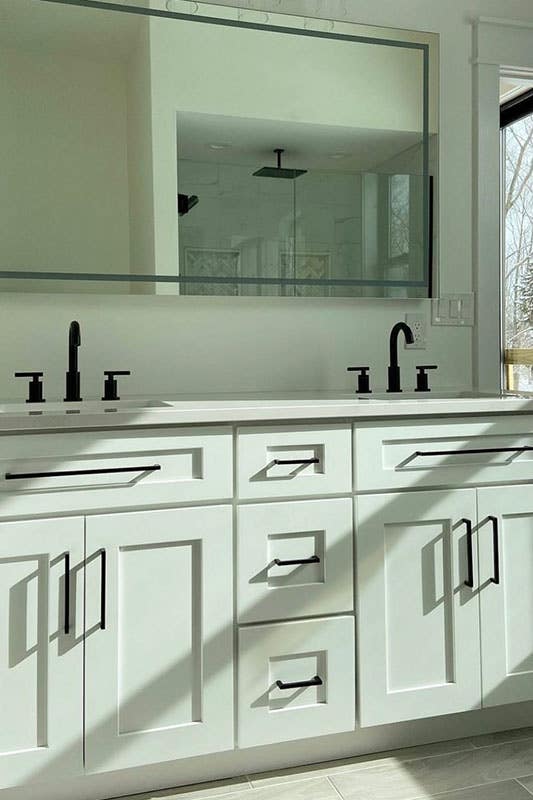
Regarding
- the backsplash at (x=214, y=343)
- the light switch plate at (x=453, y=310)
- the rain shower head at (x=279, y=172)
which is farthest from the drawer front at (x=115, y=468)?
the light switch plate at (x=453, y=310)

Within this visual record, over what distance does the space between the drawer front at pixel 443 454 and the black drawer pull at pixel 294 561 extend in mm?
192

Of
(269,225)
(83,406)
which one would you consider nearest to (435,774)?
(83,406)

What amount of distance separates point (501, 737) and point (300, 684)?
0.62 m

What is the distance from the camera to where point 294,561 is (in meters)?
1.74

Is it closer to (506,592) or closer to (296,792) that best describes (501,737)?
(506,592)

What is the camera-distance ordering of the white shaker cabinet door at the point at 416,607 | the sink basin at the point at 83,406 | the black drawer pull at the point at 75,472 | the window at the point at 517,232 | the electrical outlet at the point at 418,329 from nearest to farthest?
1. the black drawer pull at the point at 75,472
2. the white shaker cabinet door at the point at 416,607
3. the sink basin at the point at 83,406
4. the electrical outlet at the point at 418,329
5. the window at the point at 517,232

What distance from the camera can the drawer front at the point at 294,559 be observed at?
1.71 m

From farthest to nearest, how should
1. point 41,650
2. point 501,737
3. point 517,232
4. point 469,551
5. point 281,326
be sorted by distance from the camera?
1. point 517,232
2. point 281,326
3. point 501,737
4. point 469,551
5. point 41,650

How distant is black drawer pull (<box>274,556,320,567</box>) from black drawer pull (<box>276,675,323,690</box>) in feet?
0.86

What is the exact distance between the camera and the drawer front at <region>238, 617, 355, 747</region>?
1702 millimetres

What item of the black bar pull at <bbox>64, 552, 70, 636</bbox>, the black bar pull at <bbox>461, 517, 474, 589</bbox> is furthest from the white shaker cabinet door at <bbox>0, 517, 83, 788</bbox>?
the black bar pull at <bbox>461, 517, 474, 589</bbox>

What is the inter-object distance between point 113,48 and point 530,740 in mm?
2159

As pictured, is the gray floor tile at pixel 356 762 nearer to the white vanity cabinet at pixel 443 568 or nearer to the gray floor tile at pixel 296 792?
the gray floor tile at pixel 296 792

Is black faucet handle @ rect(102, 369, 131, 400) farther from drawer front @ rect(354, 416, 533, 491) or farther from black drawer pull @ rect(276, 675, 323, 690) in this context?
black drawer pull @ rect(276, 675, 323, 690)
